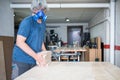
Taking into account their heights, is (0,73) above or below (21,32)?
below

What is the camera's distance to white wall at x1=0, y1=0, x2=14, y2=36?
5957 millimetres

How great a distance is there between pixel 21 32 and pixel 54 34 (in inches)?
408

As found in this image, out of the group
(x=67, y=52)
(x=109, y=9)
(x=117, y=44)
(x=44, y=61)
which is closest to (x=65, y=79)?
(x=44, y=61)

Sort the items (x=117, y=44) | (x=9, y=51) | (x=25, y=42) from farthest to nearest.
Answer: (x=117, y=44) < (x=9, y=51) < (x=25, y=42)

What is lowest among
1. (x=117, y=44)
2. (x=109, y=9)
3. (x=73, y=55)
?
(x=73, y=55)

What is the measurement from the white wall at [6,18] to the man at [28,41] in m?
3.93

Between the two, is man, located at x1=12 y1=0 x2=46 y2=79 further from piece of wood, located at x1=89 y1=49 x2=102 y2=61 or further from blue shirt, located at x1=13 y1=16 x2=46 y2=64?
piece of wood, located at x1=89 y1=49 x2=102 y2=61

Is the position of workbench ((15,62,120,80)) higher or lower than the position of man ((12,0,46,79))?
lower

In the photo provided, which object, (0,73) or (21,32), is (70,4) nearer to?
(0,73)

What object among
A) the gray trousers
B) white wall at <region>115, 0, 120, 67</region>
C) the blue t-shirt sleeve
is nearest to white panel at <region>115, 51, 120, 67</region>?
white wall at <region>115, 0, 120, 67</region>

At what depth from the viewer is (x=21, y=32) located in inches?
76.3

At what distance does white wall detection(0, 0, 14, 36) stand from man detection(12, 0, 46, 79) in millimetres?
3933

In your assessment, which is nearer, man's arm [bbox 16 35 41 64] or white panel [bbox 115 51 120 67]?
man's arm [bbox 16 35 41 64]

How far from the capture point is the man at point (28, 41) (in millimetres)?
1947
